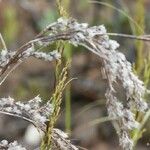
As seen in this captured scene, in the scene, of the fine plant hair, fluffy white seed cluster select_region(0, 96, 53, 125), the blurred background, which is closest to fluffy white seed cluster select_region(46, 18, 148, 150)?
the fine plant hair

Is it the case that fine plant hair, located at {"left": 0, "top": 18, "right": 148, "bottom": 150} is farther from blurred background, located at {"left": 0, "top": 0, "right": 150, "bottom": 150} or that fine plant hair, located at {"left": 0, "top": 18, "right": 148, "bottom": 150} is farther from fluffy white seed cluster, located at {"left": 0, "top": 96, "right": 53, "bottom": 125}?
blurred background, located at {"left": 0, "top": 0, "right": 150, "bottom": 150}

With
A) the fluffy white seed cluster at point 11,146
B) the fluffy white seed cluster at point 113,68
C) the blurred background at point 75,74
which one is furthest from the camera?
the blurred background at point 75,74

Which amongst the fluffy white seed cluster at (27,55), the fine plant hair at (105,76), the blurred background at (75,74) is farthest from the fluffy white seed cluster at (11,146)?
the blurred background at (75,74)

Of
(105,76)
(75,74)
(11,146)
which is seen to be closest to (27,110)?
(11,146)

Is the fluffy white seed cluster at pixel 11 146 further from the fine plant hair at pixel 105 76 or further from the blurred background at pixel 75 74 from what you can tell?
the blurred background at pixel 75 74

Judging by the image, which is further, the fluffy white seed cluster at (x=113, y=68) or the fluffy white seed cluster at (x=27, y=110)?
the fluffy white seed cluster at (x=27, y=110)

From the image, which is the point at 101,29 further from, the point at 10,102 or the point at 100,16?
the point at 100,16

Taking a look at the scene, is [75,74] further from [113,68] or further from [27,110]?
[113,68]

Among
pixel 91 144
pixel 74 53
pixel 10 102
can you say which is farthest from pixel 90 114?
pixel 10 102
